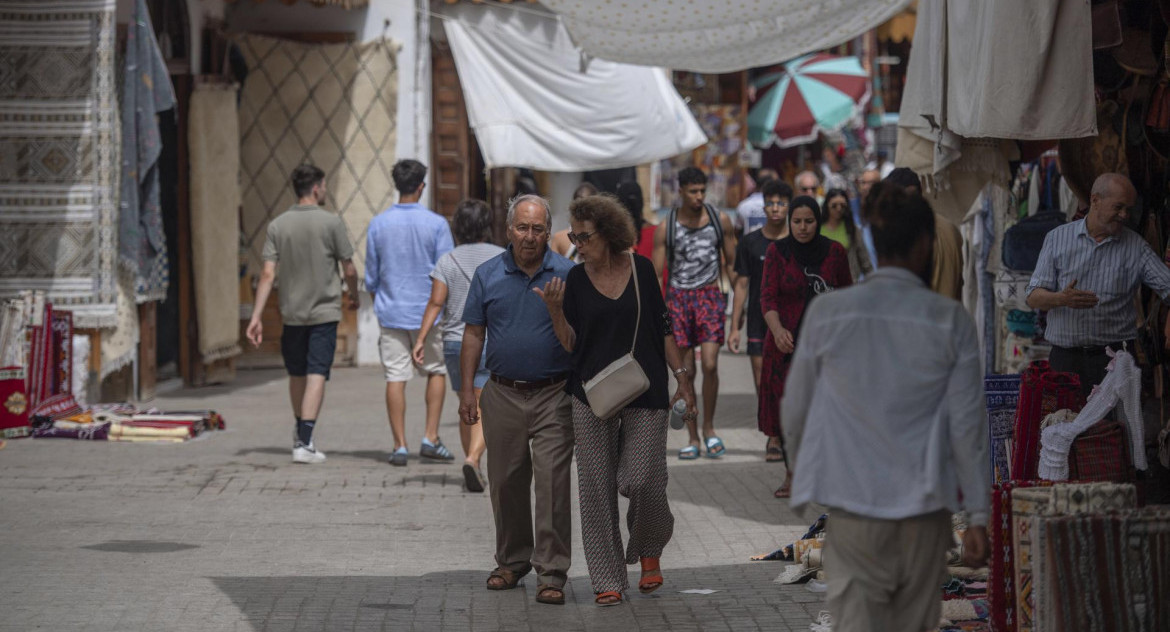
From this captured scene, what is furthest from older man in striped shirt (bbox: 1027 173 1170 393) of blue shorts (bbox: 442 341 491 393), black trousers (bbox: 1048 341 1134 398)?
blue shorts (bbox: 442 341 491 393)

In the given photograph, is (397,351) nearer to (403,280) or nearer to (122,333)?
(403,280)

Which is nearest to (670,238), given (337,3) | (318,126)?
(337,3)

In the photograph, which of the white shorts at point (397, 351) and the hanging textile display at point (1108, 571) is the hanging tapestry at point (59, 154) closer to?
the white shorts at point (397, 351)

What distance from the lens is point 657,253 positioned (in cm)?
1071

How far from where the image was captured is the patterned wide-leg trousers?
637 centimetres

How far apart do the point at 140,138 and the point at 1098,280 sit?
779 cm

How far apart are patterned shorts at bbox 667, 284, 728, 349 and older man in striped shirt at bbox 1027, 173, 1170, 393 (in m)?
3.58

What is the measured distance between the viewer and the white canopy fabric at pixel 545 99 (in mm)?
15906

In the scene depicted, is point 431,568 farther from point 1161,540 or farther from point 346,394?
point 346,394

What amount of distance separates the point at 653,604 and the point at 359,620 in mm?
1193

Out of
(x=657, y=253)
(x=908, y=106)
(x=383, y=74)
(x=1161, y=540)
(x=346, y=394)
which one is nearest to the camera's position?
(x=1161, y=540)

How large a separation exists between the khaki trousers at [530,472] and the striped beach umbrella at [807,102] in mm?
17871

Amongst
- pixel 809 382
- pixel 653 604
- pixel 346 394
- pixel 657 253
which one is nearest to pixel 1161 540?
pixel 809 382

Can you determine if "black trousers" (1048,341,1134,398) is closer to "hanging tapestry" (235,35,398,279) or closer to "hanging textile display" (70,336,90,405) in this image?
"hanging textile display" (70,336,90,405)
